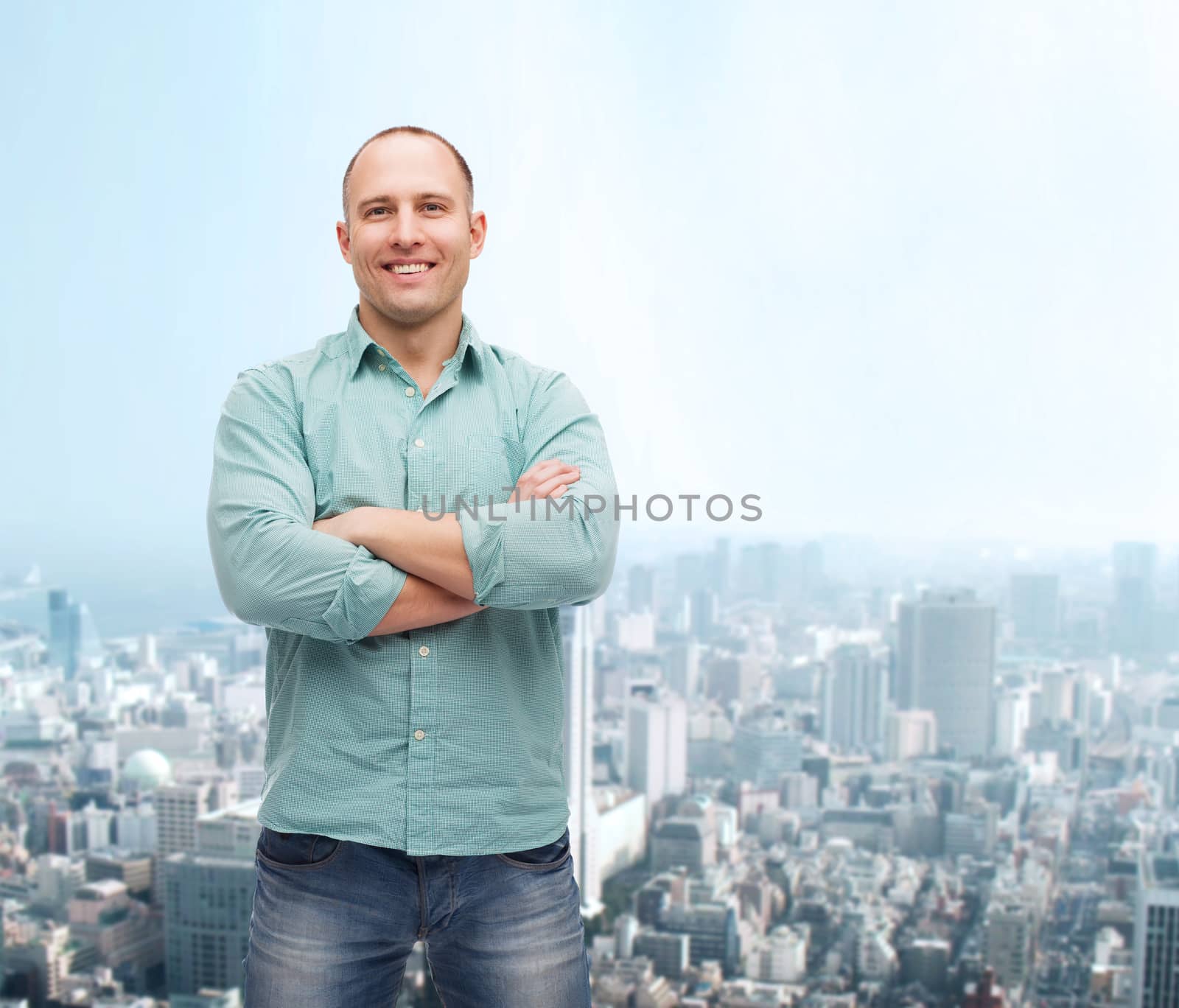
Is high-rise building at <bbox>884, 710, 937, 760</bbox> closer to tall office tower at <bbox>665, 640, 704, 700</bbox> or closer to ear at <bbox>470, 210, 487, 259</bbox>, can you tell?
tall office tower at <bbox>665, 640, 704, 700</bbox>

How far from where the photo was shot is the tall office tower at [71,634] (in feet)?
16.1

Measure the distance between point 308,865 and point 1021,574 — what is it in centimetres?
447

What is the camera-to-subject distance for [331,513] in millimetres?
1034

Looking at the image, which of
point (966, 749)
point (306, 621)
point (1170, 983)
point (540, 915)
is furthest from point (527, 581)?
point (966, 749)

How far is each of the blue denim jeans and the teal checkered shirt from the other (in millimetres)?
24

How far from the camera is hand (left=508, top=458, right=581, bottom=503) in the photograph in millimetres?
988

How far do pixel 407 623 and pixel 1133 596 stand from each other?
4.42 metres

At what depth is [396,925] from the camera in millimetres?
967

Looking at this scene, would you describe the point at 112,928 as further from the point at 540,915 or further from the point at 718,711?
the point at 540,915

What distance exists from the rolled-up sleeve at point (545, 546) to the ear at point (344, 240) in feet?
0.97

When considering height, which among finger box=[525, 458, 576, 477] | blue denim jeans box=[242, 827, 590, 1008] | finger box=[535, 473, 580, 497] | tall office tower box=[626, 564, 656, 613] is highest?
finger box=[525, 458, 576, 477]

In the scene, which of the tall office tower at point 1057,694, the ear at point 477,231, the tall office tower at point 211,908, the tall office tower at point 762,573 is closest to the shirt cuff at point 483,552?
the ear at point 477,231

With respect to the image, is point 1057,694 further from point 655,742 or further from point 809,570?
point 655,742

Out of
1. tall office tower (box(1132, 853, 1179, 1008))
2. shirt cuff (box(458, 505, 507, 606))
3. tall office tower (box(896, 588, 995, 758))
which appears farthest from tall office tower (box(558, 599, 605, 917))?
shirt cuff (box(458, 505, 507, 606))
